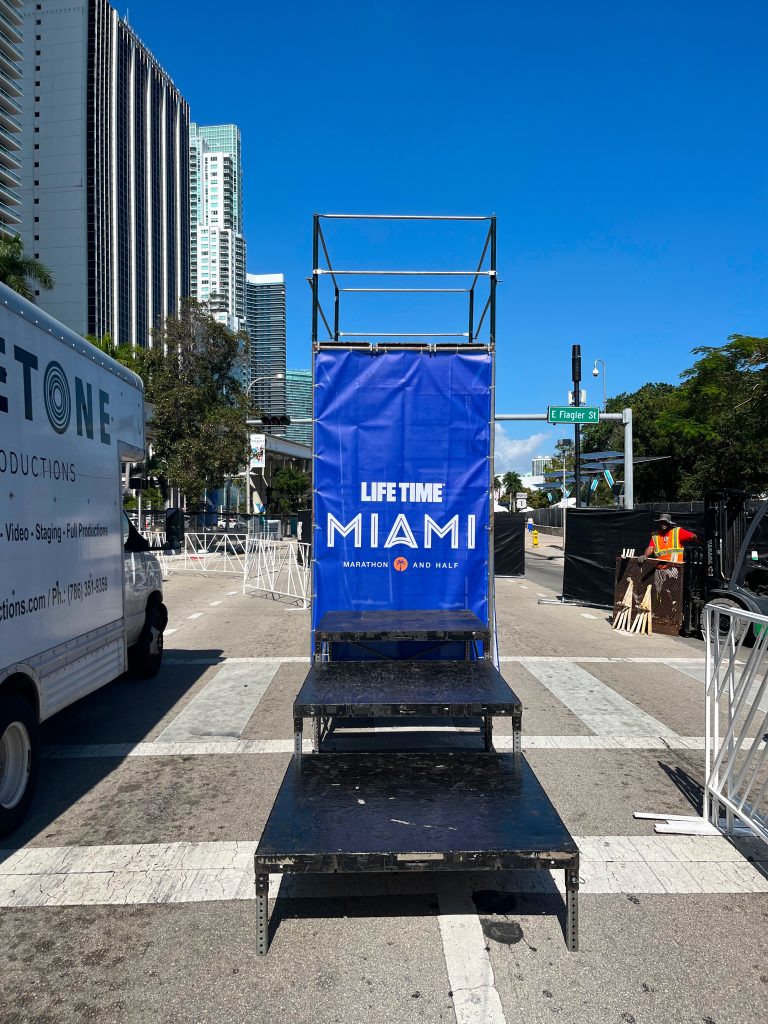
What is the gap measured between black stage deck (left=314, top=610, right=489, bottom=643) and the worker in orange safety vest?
7708 mm

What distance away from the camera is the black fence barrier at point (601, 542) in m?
15.0

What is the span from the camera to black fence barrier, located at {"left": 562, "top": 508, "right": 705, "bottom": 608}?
49.1ft

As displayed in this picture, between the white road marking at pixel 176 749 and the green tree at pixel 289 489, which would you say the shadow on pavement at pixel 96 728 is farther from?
the green tree at pixel 289 489

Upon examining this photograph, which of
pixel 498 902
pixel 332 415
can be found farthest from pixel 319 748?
pixel 332 415

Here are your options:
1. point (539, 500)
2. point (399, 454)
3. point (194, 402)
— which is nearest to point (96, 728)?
point (399, 454)

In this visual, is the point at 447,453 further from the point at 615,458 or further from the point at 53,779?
the point at 615,458

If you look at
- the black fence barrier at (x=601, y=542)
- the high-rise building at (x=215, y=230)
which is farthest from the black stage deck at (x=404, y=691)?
the high-rise building at (x=215, y=230)

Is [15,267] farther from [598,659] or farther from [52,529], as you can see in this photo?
[52,529]

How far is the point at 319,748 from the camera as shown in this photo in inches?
228

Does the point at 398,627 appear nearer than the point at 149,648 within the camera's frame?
Yes

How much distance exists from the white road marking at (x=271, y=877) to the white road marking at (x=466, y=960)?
17 mm

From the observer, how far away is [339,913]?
140 inches

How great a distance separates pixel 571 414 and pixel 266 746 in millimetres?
19079

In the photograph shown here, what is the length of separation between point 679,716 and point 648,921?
4095 mm
